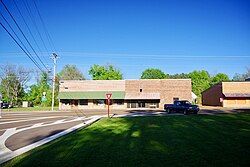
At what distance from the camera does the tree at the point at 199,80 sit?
3991 inches

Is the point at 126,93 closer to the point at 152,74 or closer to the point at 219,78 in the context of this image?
the point at 152,74

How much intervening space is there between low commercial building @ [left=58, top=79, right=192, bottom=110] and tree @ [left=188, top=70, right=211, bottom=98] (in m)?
52.9

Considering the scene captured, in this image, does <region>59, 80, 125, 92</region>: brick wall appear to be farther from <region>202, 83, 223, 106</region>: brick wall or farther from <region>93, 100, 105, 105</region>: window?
<region>202, 83, 223, 106</region>: brick wall

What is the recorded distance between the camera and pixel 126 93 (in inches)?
2021

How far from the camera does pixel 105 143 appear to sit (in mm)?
10938

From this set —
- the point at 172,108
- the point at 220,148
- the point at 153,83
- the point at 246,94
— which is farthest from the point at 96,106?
the point at 220,148

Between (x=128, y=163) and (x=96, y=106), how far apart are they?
45140 mm

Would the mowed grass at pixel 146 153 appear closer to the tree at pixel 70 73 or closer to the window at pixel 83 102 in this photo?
the window at pixel 83 102

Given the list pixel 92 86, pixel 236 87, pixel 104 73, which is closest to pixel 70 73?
pixel 104 73

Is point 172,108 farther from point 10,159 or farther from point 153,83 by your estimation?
point 10,159

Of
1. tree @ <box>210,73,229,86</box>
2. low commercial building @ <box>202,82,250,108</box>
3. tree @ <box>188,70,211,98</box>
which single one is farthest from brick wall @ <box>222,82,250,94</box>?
tree @ <box>210,73,229,86</box>

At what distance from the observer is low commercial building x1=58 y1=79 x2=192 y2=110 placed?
50.5 m

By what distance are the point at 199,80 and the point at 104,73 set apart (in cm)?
4314

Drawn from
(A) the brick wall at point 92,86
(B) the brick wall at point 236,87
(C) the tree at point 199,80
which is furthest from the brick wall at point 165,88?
(C) the tree at point 199,80
